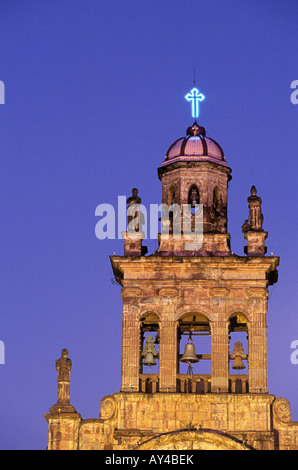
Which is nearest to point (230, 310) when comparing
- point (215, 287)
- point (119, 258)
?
point (215, 287)

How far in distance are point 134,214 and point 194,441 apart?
954 cm

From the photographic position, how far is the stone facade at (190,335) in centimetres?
5844

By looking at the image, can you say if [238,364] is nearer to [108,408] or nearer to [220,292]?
[220,292]

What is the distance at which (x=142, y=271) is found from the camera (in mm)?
60438

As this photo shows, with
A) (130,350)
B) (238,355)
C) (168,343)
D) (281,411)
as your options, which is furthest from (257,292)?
(130,350)

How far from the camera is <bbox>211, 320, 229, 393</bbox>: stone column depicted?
59.0 meters

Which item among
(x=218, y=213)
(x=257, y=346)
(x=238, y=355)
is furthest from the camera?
(x=238, y=355)

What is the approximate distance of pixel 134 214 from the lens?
61375 mm

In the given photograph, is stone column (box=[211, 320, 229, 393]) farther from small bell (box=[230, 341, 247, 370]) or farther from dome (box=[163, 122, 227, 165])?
dome (box=[163, 122, 227, 165])

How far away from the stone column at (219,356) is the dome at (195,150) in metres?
6.88

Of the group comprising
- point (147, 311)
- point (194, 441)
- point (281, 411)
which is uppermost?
point (147, 311)

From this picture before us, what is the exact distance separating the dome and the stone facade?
0.05 m

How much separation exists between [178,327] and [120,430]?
16.2ft
